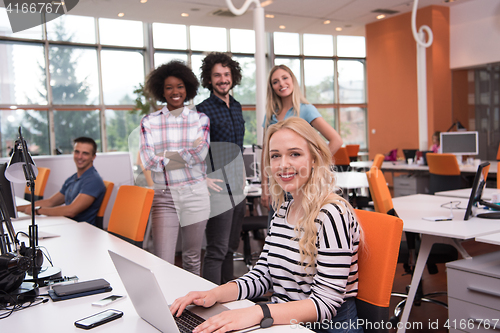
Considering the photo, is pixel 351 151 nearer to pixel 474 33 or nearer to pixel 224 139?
pixel 474 33

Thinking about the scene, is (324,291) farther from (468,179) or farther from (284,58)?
(284,58)

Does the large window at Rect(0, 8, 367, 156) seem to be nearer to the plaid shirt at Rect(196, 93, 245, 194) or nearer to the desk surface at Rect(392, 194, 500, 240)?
the desk surface at Rect(392, 194, 500, 240)

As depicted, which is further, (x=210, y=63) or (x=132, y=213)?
(x=210, y=63)

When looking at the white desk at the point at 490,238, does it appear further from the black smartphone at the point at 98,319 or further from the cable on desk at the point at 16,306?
the cable on desk at the point at 16,306

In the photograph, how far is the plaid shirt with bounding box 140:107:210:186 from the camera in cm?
201

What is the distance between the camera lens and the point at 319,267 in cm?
115

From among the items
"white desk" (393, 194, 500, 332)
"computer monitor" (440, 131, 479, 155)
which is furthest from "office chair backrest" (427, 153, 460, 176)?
"white desk" (393, 194, 500, 332)

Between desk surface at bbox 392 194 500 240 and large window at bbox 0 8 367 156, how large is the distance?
481 centimetres

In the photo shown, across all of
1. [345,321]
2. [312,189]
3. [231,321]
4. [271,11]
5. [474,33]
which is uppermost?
[271,11]

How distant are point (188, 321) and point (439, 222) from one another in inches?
68.3

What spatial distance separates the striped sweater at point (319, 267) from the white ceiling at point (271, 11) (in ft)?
22.9

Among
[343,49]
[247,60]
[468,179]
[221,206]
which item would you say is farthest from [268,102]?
[343,49]

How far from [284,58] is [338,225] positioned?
1046 centimetres

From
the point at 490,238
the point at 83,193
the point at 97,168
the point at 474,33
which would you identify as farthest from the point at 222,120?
the point at 474,33
